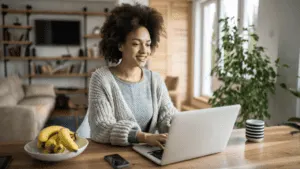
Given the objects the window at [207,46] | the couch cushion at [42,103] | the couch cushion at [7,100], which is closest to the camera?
the couch cushion at [7,100]

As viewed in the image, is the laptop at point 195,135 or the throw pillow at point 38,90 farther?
the throw pillow at point 38,90

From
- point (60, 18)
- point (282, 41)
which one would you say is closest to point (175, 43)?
point (60, 18)

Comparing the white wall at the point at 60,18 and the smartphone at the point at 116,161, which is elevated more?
the white wall at the point at 60,18

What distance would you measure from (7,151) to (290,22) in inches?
108

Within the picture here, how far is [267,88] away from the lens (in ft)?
9.90

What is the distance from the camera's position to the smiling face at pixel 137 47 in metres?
1.41

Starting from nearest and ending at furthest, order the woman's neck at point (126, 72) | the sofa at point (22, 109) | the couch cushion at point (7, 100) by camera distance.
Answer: the woman's neck at point (126, 72) < the sofa at point (22, 109) < the couch cushion at point (7, 100)

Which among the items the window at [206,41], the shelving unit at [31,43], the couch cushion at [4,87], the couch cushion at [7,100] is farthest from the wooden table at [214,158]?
the shelving unit at [31,43]

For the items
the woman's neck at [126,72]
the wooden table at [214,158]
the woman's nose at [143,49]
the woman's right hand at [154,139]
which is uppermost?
the woman's nose at [143,49]

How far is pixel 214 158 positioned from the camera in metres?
1.10

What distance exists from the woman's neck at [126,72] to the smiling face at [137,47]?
67 mm

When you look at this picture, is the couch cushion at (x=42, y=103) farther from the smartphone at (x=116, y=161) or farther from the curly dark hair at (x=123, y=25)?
the smartphone at (x=116, y=161)

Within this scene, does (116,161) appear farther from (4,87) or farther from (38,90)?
(38,90)

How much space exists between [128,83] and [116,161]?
0.57 m
